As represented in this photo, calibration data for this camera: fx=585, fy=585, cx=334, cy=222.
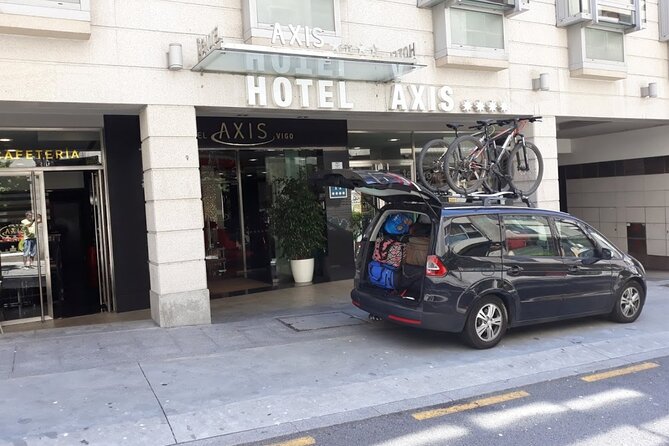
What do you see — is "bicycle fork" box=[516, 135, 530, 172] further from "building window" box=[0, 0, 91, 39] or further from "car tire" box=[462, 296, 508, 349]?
"building window" box=[0, 0, 91, 39]

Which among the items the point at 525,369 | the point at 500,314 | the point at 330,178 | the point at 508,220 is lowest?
the point at 525,369

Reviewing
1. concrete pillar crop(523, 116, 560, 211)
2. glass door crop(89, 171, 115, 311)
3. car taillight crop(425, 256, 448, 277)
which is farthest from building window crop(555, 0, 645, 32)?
glass door crop(89, 171, 115, 311)

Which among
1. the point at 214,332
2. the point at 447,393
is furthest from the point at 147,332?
the point at 447,393

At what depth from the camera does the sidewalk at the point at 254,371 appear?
15.3 feet

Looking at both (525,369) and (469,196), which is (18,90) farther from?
(525,369)

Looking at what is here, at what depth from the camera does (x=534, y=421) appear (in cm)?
468

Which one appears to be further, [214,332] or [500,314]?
[214,332]

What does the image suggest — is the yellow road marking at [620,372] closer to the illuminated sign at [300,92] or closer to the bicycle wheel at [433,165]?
the bicycle wheel at [433,165]

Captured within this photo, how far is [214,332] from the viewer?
746 cm

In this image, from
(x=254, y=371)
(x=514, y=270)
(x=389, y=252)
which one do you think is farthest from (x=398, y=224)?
(x=254, y=371)

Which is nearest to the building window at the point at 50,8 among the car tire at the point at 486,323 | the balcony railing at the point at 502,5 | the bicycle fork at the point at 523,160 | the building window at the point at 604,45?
the balcony railing at the point at 502,5

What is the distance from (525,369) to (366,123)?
7077 millimetres

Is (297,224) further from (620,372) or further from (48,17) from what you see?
(620,372)

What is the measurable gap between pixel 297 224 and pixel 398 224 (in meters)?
4.33
